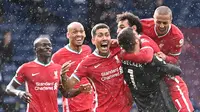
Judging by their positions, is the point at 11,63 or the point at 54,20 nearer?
the point at 11,63

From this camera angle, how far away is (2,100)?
11.9m

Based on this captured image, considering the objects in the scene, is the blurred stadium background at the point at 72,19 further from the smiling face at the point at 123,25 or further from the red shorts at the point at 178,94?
the smiling face at the point at 123,25

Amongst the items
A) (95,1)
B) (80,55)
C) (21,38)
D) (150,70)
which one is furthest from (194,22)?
(150,70)

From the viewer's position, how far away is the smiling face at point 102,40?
6805mm

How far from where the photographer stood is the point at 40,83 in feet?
25.2

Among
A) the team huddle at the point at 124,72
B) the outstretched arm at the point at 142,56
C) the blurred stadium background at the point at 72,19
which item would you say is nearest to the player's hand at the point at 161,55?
the team huddle at the point at 124,72

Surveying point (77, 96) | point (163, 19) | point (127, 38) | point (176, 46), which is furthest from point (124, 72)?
point (77, 96)

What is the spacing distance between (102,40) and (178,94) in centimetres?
109

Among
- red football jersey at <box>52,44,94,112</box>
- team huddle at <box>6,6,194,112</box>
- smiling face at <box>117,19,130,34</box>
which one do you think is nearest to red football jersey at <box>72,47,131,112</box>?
team huddle at <box>6,6,194,112</box>

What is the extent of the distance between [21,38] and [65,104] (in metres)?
5.11

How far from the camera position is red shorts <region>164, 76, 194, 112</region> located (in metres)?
7.01

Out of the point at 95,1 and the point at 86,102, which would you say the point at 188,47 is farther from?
the point at 86,102

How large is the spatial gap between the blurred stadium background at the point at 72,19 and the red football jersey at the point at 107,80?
6.07 metres

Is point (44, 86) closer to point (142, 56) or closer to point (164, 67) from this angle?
point (142, 56)
